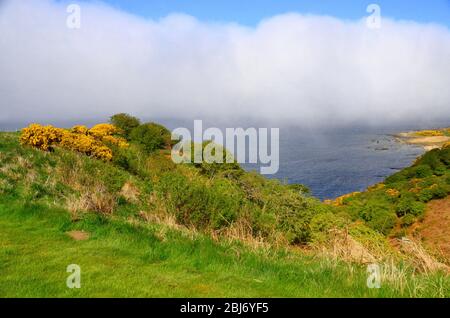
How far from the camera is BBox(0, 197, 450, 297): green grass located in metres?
5.68

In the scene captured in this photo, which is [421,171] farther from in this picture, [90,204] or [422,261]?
[90,204]

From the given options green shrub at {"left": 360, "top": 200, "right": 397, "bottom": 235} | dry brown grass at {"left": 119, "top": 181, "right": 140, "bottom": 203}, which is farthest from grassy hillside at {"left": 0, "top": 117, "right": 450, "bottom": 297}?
green shrub at {"left": 360, "top": 200, "right": 397, "bottom": 235}

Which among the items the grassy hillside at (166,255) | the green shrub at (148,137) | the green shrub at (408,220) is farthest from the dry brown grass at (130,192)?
the green shrub at (408,220)

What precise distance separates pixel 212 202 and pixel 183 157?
30367 millimetres

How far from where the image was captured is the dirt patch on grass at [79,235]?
8.14 m

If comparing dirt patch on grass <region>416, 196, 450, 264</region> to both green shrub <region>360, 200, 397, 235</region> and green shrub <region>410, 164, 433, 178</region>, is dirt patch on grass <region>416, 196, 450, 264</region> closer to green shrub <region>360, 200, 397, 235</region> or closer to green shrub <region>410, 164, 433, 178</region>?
green shrub <region>360, 200, 397, 235</region>

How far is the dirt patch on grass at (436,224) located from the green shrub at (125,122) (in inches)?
1354

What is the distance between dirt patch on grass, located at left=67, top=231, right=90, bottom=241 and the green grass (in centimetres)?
13

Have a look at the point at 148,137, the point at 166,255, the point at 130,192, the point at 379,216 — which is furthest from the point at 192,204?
the point at 148,137

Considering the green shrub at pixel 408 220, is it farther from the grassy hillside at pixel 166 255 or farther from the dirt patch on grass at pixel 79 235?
the dirt patch on grass at pixel 79 235

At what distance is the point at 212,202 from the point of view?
1391cm
